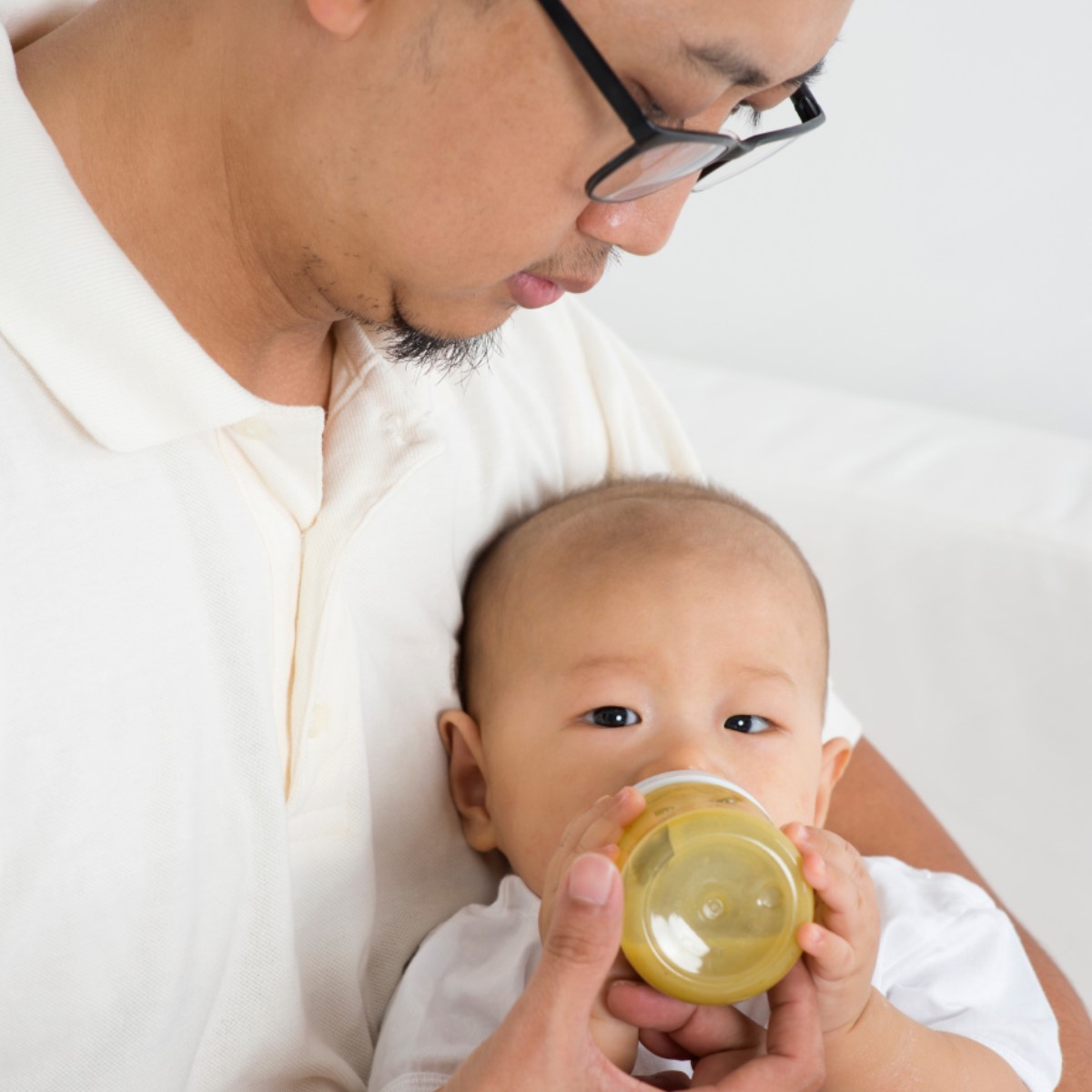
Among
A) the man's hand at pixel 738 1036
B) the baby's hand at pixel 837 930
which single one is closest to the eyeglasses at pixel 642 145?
the baby's hand at pixel 837 930

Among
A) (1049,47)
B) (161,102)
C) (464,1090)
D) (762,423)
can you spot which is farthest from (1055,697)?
(161,102)

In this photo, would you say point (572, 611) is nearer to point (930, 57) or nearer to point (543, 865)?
point (543, 865)

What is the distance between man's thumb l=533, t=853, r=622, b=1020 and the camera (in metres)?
1.11

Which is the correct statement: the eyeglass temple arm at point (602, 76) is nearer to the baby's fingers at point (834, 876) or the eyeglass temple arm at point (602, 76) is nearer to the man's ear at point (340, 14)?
the man's ear at point (340, 14)

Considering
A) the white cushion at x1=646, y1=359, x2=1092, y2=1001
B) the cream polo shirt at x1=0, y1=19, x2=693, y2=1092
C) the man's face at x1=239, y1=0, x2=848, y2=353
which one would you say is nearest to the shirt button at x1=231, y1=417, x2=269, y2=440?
the cream polo shirt at x1=0, y1=19, x2=693, y2=1092

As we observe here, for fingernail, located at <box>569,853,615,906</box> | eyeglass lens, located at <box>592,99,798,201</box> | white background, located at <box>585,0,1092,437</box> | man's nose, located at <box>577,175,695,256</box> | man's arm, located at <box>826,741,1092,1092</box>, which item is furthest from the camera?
white background, located at <box>585,0,1092,437</box>

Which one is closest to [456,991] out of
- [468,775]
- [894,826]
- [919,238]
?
[468,775]

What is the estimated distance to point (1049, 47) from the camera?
2.93 metres

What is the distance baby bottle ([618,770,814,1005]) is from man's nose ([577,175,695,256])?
57cm

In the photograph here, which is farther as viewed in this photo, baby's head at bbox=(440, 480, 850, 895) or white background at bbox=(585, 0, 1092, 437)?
white background at bbox=(585, 0, 1092, 437)

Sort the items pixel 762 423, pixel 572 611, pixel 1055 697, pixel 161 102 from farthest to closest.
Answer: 1. pixel 762 423
2. pixel 1055 697
3. pixel 572 611
4. pixel 161 102

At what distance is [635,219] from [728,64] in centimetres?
19

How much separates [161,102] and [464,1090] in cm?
95

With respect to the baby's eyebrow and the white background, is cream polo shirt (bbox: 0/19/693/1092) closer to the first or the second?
the baby's eyebrow
